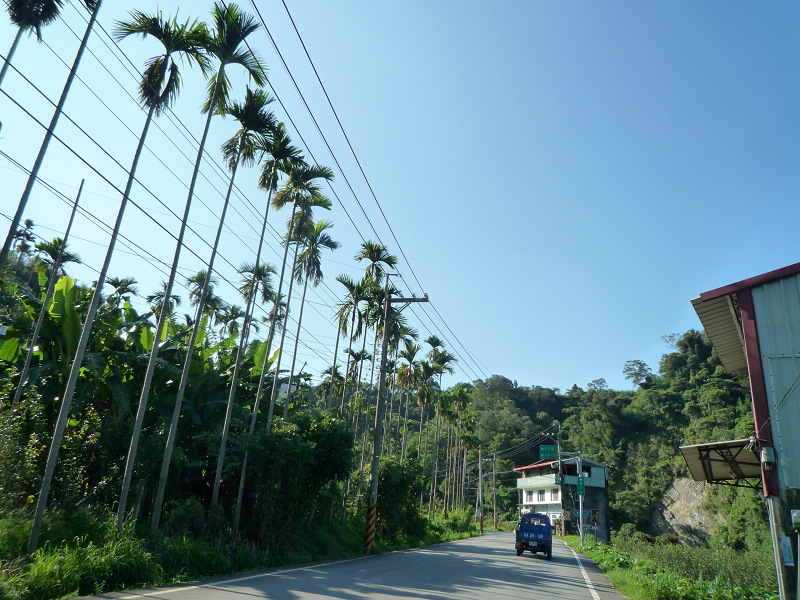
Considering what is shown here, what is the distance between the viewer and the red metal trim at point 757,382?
12.5m

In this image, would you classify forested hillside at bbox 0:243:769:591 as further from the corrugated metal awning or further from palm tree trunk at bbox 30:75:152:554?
the corrugated metal awning

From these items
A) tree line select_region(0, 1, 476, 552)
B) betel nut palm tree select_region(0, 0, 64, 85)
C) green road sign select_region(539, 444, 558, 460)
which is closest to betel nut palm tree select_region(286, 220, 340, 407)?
tree line select_region(0, 1, 476, 552)

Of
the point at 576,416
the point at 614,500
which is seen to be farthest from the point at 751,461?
the point at 576,416

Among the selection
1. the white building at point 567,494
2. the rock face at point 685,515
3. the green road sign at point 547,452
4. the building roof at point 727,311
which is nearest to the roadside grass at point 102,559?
the building roof at point 727,311

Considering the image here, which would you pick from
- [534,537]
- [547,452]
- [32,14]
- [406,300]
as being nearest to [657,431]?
[547,452]

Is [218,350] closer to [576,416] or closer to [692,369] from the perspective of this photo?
[692,369]

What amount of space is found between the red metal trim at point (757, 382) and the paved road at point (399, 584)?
4.57 m

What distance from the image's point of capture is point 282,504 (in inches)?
646

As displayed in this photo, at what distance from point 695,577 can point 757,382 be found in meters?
5.32

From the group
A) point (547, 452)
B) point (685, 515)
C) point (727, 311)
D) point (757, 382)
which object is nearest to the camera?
point (757, 382)

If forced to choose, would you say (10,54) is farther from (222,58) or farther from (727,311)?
(727,311)

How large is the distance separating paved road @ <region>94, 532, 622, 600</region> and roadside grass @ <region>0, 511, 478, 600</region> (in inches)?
26.0

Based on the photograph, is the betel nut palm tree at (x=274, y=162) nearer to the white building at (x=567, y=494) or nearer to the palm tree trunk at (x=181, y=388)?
the palm tree trunk at (x=181, y=388)

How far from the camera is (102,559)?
9305 mm
